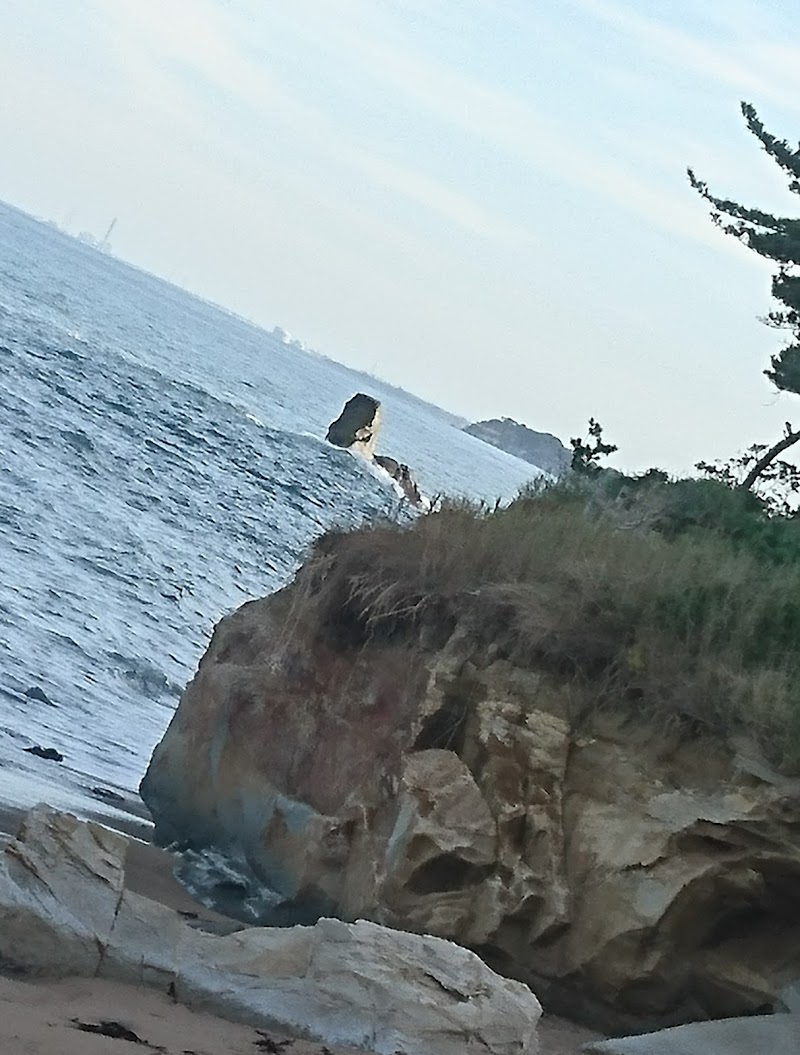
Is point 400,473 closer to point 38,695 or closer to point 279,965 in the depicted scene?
point 38,695

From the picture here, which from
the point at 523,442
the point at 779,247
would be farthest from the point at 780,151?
the point at 523,442

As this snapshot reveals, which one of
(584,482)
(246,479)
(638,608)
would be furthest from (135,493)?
(638,608)

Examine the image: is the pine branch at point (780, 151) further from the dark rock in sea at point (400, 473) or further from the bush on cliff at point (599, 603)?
the dark rock in sea at point (400, 473)

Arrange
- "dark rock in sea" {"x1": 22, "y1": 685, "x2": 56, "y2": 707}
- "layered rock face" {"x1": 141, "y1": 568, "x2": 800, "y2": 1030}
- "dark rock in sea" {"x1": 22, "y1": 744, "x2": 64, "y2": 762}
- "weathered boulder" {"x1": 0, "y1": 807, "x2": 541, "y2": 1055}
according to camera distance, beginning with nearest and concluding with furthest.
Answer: "weathered boulder" {"x1": 0, "y1": 807, "x2": 541, "y2": 1055}
"layered rock face" {"x1": 141, "y1": 568, "x2": 800, "y2": 1030}
"dark rock in sea" {"x1": 22, "y1": 744, "x2": 64, "y2": 762}
"dark rock in sea" {"x1": 22, "y1": 685, "x2": 56, "y2": 707}

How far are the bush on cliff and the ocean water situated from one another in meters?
1.64

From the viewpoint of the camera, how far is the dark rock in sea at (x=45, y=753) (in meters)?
13.3

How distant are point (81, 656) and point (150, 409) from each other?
1167 inches

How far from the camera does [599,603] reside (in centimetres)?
954

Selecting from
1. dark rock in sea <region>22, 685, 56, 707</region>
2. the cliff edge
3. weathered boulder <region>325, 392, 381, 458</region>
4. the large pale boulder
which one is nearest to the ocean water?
dark rock in sea <region>22, 685, 56, 707</region>

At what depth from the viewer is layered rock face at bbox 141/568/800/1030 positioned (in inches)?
317

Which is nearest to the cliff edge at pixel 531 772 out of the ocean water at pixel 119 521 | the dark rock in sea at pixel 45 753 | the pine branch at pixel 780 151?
the ocean water at pixel 119 521

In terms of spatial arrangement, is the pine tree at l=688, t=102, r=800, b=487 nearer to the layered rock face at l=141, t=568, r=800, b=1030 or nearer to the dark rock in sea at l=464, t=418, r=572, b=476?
the layered rock face at l=141, t=568, r=800, b=1030

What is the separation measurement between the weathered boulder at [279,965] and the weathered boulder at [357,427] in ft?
180

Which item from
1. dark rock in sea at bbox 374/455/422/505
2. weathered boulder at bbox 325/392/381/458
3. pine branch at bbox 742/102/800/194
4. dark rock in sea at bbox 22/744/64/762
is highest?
pine branch at bbox 742/102/800/194
